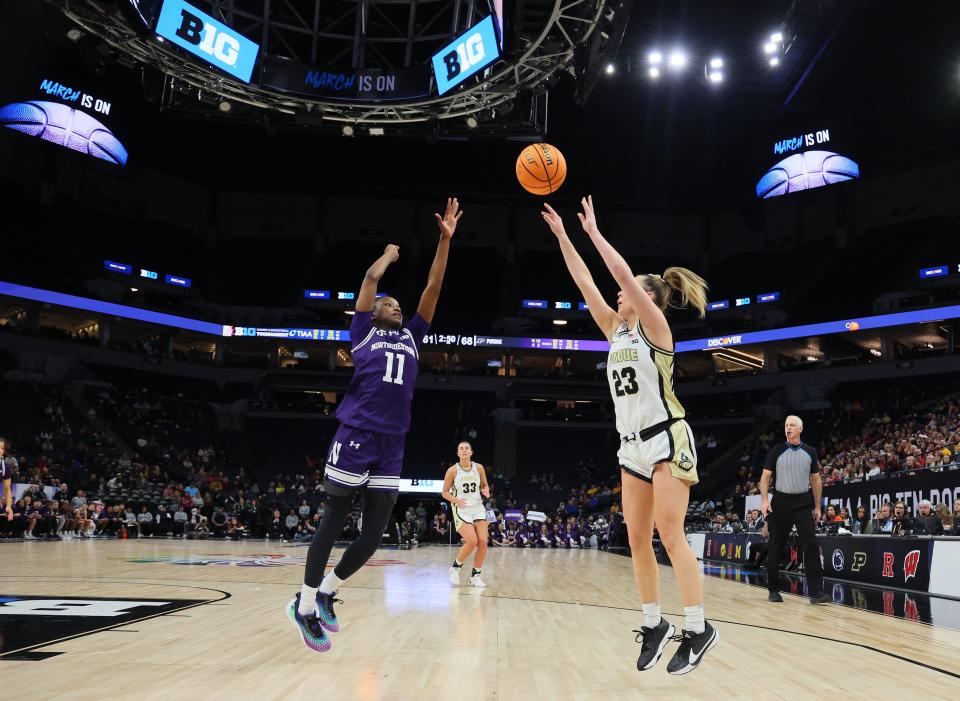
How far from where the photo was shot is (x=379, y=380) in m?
4.93

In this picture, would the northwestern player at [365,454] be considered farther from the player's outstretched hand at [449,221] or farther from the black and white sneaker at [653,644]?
the black and white sneaker at [653,644]

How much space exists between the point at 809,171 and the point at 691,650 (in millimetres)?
38257

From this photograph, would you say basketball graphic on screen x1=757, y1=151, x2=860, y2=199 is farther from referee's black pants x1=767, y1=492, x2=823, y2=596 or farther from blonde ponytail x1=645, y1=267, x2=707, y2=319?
blonde ponytail x1=645, y1=267, x2=707, y2=319

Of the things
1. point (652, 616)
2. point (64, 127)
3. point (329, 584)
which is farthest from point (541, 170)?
point (64, 127)

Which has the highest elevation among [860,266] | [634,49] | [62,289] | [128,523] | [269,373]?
[634,49]

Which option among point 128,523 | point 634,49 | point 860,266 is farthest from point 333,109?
point 860,266

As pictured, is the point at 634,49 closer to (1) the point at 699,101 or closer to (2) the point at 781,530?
(1) the point at 699,101

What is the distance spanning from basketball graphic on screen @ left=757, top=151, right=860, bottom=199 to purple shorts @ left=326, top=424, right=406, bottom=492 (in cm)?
3782

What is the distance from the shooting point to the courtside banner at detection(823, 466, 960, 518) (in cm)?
1412

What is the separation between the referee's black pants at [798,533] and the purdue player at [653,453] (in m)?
5.23

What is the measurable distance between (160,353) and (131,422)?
7.13 m

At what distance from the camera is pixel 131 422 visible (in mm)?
34625

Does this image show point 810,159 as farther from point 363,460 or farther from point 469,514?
point 363,460

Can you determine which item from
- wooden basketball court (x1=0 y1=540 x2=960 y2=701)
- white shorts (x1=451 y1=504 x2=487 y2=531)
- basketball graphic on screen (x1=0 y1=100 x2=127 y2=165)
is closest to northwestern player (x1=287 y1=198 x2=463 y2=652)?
wooden basketball court (x1=0 y1=540 x2=960 y2=701)
